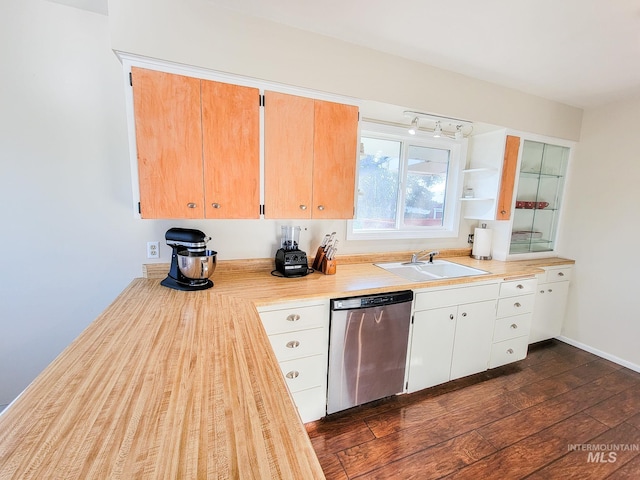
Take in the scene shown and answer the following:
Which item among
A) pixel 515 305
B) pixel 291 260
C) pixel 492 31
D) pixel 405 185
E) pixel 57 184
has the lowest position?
pixel 515 305

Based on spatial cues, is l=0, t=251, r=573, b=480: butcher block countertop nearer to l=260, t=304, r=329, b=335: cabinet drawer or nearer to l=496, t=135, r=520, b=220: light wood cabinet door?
l=260, t=304, r=329, b=335: cabinet drawer

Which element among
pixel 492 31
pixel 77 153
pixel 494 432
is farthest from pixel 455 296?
pixel 77 153

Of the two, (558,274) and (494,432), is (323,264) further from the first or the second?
(558,274)

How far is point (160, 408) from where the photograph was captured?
2.27 ft

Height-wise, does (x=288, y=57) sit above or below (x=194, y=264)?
above

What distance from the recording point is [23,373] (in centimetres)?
167

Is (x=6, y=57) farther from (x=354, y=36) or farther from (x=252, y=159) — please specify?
(x=354, y=36)

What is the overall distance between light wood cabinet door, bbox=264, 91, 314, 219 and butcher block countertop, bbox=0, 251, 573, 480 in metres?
0.79

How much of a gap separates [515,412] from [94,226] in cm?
313

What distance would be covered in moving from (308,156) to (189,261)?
987mm

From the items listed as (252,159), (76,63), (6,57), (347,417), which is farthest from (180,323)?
(6,57)

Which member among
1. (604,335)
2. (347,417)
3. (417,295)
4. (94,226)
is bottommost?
(347,417)

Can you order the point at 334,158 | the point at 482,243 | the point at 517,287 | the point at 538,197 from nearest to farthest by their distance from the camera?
1. the point at 334,158
2. the point at 517,287
3. the point at 482,243
4. the point at 538,197

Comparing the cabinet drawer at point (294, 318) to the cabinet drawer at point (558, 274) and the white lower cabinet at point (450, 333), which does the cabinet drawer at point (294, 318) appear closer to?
the white lower cabinet at point (450, 333)
